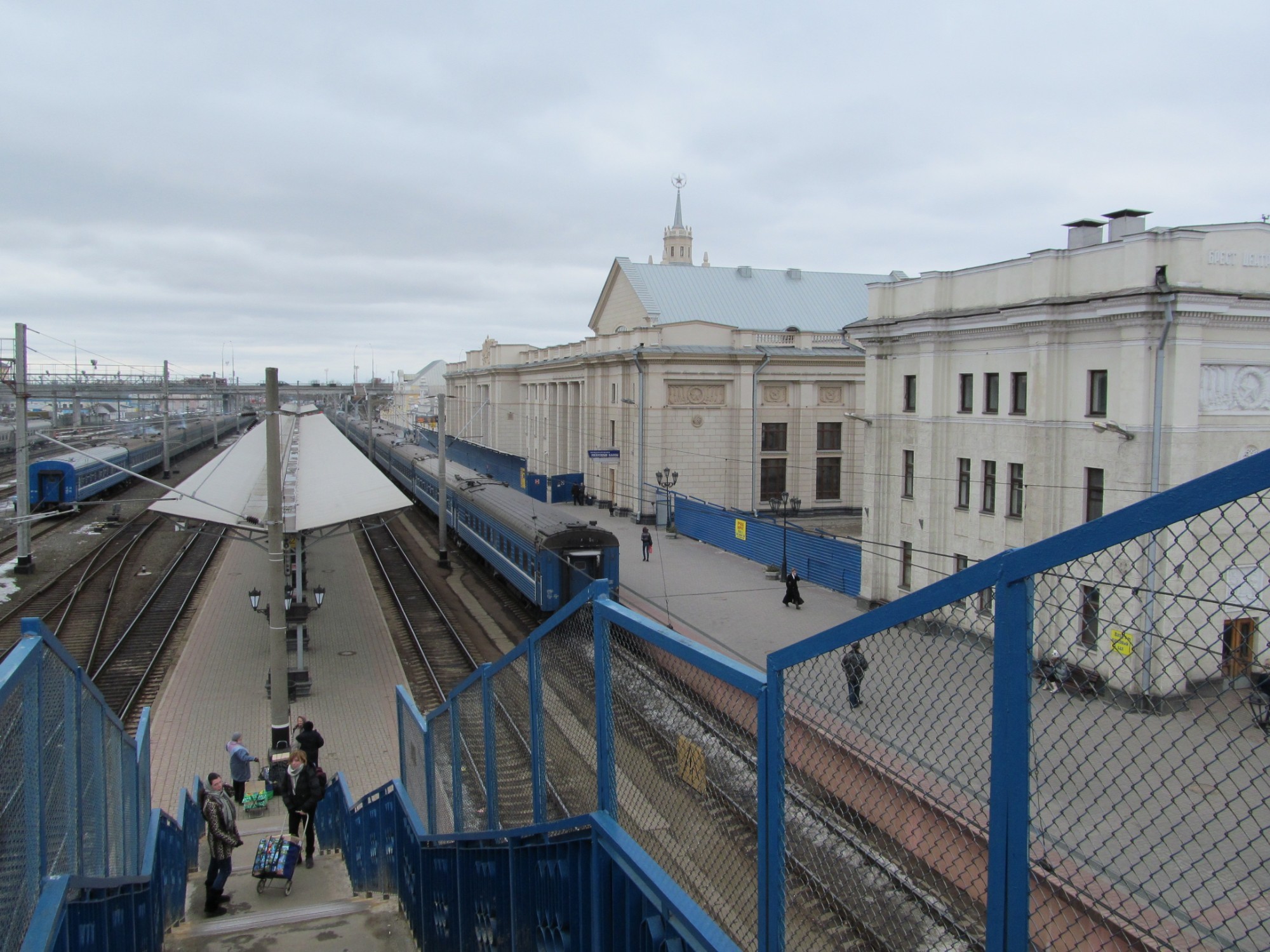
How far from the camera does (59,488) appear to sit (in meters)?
38.2

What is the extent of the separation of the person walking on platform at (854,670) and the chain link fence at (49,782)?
2568mm

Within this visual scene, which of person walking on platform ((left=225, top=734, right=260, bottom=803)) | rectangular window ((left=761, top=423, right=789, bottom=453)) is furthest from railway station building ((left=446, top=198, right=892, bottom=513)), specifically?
person walking on platform ((left=225, top=734, right=260, bottom=803))

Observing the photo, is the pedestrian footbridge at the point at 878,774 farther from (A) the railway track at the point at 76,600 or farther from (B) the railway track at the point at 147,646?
(A) the railway track at the point at 76,600

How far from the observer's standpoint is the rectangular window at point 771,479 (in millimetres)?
39312

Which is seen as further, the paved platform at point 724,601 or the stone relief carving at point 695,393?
the stone relief carving at point 695,393

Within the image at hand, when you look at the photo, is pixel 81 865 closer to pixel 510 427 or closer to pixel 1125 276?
pixel 1125 276

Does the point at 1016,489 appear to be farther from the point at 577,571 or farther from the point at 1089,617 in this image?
the point at 1089,617

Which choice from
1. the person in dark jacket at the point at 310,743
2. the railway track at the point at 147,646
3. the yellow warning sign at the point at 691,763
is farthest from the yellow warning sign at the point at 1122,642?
the railway track at the point at 147,646

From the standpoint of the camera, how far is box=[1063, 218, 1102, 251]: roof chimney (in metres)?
19.0

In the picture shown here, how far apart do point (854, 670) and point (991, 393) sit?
58.2 ft

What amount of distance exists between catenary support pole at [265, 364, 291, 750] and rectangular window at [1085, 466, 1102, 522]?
45.7 feet

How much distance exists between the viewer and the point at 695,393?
37.8 m

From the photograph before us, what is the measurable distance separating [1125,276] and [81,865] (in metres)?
17.0

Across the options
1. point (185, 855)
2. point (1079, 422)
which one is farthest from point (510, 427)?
point (185, 855)
